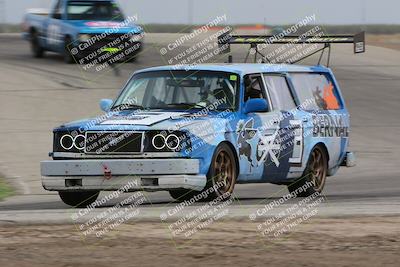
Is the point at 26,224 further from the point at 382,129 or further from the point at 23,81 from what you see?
the point at 23,81

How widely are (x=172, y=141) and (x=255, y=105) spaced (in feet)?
4.72

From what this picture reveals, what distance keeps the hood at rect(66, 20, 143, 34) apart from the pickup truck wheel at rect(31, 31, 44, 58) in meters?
2.71

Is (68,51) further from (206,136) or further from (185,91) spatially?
(206,136)

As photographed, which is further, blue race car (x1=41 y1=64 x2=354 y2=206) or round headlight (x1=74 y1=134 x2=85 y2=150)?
round headlight (x1=74 y1=134 x2=85 y2=150)

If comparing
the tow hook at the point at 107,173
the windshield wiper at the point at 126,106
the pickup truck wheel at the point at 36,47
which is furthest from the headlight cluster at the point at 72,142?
the pickup truck wheel at the point at 36,47

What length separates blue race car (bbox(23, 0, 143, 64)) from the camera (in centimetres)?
2833

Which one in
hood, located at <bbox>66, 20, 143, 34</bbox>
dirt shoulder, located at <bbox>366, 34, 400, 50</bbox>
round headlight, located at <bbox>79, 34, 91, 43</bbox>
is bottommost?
dirt shoulder, located at <bbox>366, 34, 400, 50</bbox>

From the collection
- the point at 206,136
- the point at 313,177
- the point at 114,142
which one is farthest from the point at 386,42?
the point at 114,142

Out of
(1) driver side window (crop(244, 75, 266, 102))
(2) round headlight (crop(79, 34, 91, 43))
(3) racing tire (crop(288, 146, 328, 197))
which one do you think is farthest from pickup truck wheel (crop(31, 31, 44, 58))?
(1) driver side window (crop(244, 75, 266, 102))

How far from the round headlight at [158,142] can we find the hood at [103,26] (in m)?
16.7

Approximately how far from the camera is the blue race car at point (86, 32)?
92.9 ft

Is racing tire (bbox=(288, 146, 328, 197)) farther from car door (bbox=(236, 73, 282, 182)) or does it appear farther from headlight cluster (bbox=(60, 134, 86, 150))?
headlight cluster (bbox=(60, 134, 86, 150))

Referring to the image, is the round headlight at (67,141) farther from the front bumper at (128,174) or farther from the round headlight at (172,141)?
the round headlight at (172,141)

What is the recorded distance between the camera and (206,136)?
1198 cm
